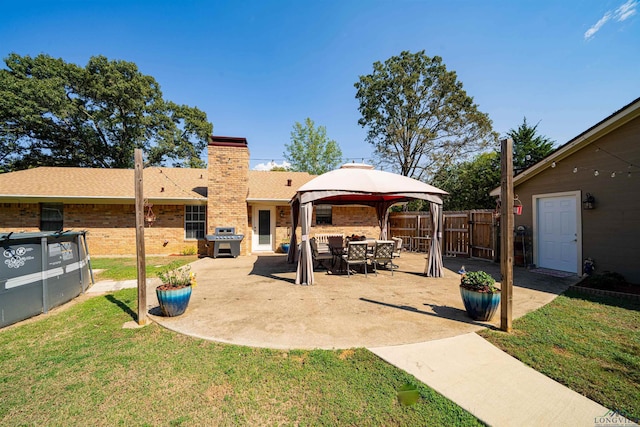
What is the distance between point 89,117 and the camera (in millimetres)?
20609

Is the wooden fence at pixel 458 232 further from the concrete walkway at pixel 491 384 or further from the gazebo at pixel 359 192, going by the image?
the concrete walkway at pixel 491 384

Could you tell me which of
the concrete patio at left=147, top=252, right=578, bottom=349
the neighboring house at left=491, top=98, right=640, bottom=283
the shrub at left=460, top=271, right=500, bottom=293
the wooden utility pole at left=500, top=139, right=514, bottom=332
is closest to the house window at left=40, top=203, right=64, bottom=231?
the concrete patio at left=147, top=252, right=578, bottom=349

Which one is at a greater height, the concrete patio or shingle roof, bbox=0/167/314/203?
shingle roof, bbox=0/167/314/203

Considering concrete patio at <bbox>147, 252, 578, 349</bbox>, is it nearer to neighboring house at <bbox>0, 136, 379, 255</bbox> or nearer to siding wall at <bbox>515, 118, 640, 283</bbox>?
siding wall at <bbox>515, 118, 640, 283</bbox>

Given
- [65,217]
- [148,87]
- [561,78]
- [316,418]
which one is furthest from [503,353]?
[148,87]

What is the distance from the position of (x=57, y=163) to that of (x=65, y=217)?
14.3m

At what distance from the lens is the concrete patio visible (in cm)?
375

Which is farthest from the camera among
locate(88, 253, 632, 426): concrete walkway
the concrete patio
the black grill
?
the black grill

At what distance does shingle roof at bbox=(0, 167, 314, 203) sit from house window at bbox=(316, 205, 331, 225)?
5.98 ft

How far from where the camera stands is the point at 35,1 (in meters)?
10.0

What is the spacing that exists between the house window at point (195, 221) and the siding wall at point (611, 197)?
47.6 ft

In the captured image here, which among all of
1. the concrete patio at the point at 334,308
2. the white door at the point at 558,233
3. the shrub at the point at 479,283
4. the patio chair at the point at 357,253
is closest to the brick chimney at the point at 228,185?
the concrete patio at the point at 334,308

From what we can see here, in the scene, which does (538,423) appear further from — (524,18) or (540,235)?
(524,18)

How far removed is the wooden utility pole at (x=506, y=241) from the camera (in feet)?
12.9
